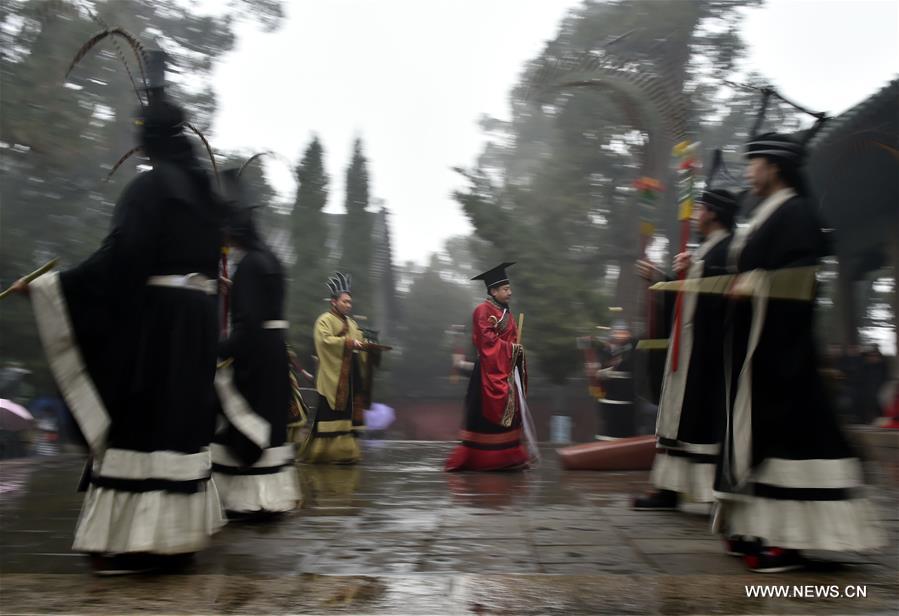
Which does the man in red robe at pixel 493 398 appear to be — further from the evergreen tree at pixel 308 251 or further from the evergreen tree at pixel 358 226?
the evergreen tree at pixel 358 226

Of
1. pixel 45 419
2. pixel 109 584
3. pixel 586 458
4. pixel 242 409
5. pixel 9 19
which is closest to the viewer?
pixel 109 584

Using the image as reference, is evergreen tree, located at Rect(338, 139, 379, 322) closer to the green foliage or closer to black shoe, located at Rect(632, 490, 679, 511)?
the green foliage

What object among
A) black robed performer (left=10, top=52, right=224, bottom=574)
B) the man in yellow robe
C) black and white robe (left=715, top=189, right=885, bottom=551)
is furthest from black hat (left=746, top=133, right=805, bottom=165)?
the man in yellow robe

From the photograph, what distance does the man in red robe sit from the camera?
27.8 feet

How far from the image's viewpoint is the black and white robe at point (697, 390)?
5.56m

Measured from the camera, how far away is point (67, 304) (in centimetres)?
411

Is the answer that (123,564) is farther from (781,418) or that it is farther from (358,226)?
→ (358,226)

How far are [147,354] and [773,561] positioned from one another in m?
3.00

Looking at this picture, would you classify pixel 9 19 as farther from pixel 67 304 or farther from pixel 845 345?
pixel 845 345

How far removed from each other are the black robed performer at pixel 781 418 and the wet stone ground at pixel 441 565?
194mm

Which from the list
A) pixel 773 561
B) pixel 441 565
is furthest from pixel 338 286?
pixel 773 561

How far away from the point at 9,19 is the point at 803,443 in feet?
43.7

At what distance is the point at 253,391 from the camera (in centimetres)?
562

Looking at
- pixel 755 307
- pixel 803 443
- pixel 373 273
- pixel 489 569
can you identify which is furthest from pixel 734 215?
pixel 373 273
